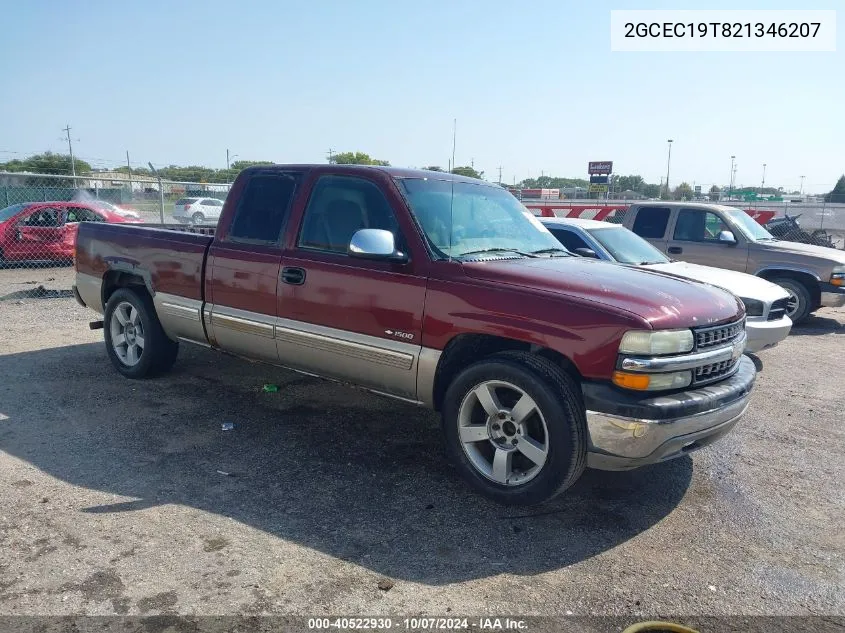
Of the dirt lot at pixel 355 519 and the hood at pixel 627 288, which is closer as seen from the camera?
the dirt lot at pixel 355 519

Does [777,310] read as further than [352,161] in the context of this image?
No

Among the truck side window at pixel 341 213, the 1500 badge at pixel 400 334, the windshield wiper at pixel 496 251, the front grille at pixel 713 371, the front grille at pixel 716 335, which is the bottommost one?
the front grille at pixel 713 371

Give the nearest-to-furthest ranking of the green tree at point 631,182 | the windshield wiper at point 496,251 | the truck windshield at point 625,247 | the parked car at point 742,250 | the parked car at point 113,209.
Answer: the windshield wiper at point 496,251
the truck windshield at point 625,247
the parked car at point 742,250
the parked car at point 113,209
the green tree at point 631,182

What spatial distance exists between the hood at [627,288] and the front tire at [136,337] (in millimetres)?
3313

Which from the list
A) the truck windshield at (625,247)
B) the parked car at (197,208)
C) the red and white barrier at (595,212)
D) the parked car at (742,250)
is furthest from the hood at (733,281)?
the parked car at (197,208)

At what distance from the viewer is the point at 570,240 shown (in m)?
7.89

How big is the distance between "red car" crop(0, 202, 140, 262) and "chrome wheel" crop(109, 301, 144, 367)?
9.11 metres

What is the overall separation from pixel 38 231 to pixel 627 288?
1389cm

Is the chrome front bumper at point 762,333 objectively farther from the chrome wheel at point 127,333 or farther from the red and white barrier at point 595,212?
the red and white barrier at point 595,212

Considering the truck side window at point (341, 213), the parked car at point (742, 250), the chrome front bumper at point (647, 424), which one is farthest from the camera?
the parked car at point (742, 250)

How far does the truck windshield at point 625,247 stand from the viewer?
7.74 m

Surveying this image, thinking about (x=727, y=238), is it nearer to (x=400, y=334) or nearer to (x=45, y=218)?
(x=400, y=334)

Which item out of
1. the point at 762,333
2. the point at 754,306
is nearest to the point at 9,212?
the point at 754,306

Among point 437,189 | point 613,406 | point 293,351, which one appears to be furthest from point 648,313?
point 293,351
